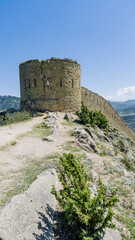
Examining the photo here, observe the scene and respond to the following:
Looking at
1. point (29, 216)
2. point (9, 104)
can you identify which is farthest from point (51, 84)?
point (9, 104)

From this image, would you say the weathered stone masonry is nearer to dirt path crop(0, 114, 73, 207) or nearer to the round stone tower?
the round stone tower

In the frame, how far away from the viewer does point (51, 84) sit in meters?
15.7

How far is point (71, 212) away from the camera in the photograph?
280 centimetres

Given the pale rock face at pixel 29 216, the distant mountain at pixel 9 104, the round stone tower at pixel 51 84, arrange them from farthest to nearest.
A: the distant mountain at pixel 9 104 → the round stone tower at pixel 51 84 → the pale rock face at pixel 29 216

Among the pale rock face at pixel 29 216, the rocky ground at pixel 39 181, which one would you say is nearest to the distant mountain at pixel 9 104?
the rocky ground at pixel 39 181

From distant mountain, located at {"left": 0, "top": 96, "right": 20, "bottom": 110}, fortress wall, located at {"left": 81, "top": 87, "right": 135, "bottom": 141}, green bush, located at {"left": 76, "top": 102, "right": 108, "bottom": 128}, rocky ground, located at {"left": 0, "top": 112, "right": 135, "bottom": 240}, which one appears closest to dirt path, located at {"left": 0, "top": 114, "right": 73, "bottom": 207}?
rocky ground, located at {"left": 0, "top": 112, "right": 135, "bottom": 240}

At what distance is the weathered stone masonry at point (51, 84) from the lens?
15595 mm

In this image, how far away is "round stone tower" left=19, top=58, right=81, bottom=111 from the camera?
15586 mm

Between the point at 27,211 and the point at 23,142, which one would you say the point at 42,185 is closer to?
the point at 27,211

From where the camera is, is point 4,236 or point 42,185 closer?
point 4,236

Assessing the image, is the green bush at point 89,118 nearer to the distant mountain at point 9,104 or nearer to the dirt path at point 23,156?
the dirt path at point 23,156

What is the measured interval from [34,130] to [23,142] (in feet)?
7.28

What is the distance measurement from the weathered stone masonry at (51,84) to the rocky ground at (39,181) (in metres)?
5.42

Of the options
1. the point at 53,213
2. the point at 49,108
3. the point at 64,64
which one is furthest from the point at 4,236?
the point at 64,64
